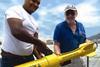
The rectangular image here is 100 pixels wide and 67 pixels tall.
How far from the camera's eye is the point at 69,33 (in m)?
6.11

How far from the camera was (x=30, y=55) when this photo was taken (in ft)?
15.0

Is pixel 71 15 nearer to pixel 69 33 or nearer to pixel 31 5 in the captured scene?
pixel 69 33

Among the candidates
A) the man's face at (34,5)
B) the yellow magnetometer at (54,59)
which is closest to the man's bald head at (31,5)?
the man's face at (34,5)

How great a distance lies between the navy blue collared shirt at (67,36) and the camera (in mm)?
6039

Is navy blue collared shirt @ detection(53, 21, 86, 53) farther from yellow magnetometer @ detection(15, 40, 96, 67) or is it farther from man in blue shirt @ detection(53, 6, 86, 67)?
yellow magnetometer @ detection(15, 40, 96, 67)

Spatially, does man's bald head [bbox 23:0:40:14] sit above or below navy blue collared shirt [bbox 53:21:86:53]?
above

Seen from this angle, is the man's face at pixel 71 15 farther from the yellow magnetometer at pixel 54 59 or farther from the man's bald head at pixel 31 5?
the yellow magnetometer at pixel 54 59

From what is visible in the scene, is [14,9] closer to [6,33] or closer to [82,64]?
[6,33]

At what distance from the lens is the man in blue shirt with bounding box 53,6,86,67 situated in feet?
19.8

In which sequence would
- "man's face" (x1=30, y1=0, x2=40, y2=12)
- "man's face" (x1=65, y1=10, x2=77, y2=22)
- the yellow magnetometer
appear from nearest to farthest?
the yellow magnetometer
"man's face" (x1=30, y1=0, x2=40, y2=12)
"man's face" (x1=65, y1=10, x2=77, y2=22)

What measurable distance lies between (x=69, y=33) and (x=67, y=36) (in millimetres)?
59

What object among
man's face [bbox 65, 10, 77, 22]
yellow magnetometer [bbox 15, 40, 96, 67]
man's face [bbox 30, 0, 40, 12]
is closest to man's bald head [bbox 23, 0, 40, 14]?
man's face [bbox 30, 0, 40, 12]

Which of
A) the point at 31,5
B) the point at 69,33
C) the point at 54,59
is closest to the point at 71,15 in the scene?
the point at 69,33

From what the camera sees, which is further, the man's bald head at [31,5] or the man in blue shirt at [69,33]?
the man in blue shirt at [69,33]
